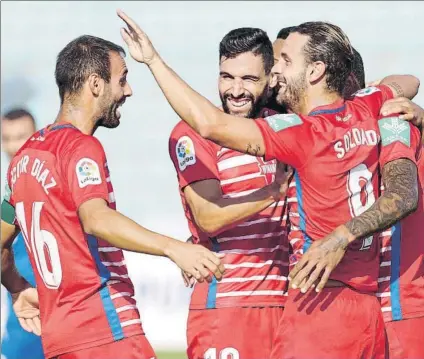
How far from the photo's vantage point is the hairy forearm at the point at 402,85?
20.2ft

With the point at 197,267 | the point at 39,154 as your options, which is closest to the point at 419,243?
the point at 197,267

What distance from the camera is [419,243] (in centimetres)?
614

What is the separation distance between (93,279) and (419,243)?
5.96ft

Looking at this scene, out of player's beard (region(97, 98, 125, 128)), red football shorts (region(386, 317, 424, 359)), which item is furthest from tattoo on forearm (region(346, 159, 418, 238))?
player's beard (region(97, 98, 125, 128))

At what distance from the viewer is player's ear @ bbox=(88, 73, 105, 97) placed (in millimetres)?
6000

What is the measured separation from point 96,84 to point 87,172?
67cm

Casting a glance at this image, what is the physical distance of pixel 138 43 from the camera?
208 inches

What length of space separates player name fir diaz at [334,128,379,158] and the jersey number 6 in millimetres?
1536

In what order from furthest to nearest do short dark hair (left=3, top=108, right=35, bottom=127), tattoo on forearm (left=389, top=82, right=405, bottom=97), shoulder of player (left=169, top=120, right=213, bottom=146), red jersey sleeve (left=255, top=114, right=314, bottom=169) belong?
short dark hair (left=3, top=108, right=35, bottom=127), shoulder of player (left=169, top=120, right=213, bottom=146), tattoo on forearm (left=389, top=82, right=405, bottom=97), red jersey sleeve (left=255, top=114, right=314, bottom=169)

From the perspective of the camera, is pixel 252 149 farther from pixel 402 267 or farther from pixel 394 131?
pixel 402 267

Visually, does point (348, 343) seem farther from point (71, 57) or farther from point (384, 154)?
point (71, 57)

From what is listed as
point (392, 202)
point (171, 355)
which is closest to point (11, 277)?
point (392, 202)

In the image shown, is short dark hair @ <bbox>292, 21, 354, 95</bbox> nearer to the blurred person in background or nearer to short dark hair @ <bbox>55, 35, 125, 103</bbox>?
short dark hair @ <bbox>55, 35, 125, 103</bbox>

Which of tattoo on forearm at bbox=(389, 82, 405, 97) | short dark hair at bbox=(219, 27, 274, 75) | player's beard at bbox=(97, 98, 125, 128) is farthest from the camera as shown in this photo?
short dark hair at bbox=(219, 27, 274, 75)
